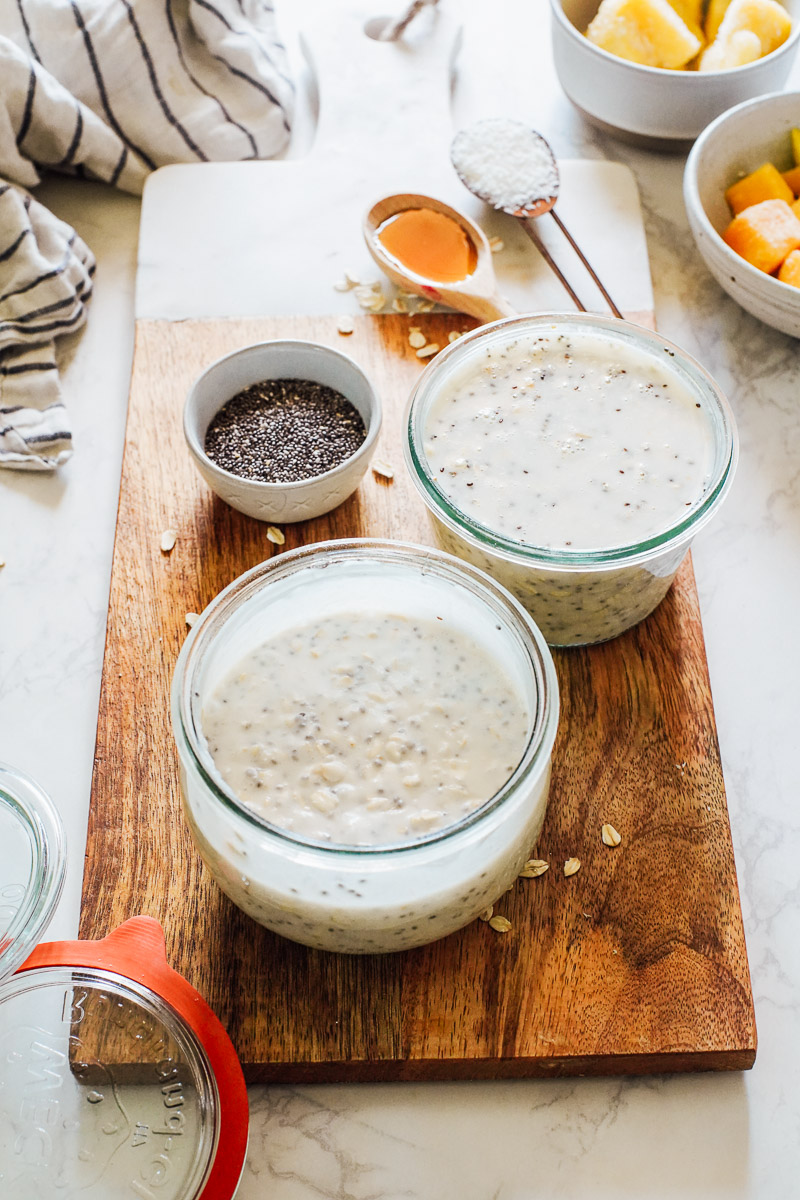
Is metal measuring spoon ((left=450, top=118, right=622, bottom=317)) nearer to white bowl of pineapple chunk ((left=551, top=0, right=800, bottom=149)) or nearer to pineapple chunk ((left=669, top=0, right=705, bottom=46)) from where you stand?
white bowl of pineapple chunk ((left=551, top=0, right=800, bottom=149))

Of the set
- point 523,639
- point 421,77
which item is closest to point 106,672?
point 523,639

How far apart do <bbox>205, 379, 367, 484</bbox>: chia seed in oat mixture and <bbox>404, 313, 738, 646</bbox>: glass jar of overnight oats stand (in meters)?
0.18

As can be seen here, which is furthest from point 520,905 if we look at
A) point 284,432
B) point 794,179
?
point 794,179

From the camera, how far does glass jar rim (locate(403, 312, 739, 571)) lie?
3.98 ft

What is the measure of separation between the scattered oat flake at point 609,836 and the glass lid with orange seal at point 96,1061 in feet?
1.46

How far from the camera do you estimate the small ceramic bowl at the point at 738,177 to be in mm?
1599

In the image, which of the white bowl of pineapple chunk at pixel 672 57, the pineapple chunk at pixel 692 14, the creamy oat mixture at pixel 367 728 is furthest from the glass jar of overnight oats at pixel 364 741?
the pineapple chunk at pixel 692 14

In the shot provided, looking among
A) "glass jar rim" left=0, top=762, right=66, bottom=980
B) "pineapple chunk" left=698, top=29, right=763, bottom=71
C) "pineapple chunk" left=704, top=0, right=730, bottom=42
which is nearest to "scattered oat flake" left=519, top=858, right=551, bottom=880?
"glass jar rim" left=0, top=762, right=66, bottom=980

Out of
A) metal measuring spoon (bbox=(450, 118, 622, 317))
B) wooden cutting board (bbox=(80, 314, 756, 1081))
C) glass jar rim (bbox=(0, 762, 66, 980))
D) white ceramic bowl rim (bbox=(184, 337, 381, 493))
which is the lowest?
wooden cutting board (bbox=(80, 314, 756, 1081))

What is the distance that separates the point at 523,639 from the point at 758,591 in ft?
1.70

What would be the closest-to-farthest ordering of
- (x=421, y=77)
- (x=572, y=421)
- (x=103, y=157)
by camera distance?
(x=572, y=421)
(x=103, y=157)
(x=421, y=77)

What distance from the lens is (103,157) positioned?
1.80 m

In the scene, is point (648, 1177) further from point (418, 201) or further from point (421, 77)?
point (421, 77)

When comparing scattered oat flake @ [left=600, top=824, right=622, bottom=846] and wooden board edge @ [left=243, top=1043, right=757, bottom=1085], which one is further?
scattered oat flake @ [left=600, top=824, right=622, bottom=846]
